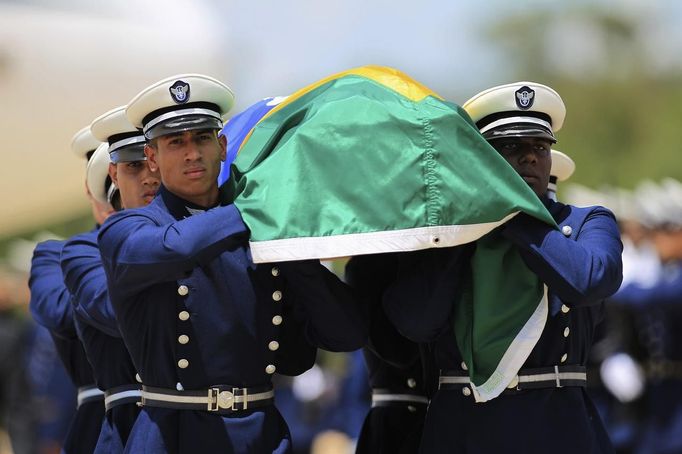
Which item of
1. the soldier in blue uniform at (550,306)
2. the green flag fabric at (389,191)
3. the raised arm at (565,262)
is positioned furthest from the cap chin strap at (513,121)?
the raised arm at (565,262)

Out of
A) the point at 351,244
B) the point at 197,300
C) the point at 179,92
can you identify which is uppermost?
the point at 179,92

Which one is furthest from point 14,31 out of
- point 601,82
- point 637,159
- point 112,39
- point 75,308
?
point 601,82

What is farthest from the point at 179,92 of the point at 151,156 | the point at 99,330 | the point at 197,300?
the point at 99,330

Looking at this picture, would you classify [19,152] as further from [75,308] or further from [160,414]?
[160,414]

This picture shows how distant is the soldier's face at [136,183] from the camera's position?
18.4 feet

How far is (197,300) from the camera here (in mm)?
4809

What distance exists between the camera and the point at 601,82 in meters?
31.9

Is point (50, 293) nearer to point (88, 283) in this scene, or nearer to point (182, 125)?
point (88, 283)

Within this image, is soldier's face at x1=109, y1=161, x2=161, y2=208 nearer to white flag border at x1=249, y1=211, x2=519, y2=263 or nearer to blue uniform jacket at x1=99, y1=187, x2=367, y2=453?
blue uniform jacket at x1=99, y1=187, x2=367, y2=453

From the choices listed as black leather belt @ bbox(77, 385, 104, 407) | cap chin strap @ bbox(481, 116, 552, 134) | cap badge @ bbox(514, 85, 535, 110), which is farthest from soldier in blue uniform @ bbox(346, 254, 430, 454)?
black leather belt @ bbox(77, 385, 104, 407)

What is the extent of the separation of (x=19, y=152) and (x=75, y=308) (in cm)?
389

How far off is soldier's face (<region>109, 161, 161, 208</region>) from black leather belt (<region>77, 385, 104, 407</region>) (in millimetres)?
949

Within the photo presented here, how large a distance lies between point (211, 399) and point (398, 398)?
1.20 meters

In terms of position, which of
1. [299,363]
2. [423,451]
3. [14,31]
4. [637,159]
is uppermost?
[14,31]
